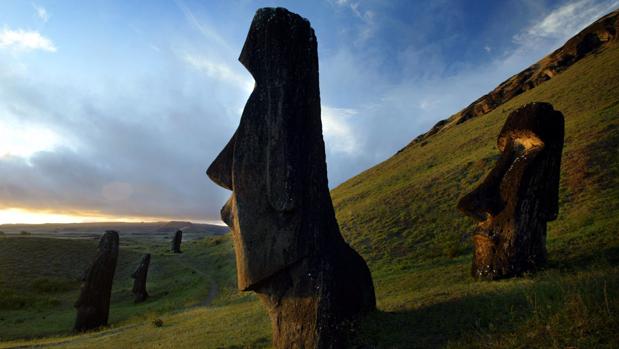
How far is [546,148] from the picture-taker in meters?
11.8

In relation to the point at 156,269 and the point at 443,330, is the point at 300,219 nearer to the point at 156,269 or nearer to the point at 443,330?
the point at 443,330

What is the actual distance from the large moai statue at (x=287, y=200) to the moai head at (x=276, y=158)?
0.02m

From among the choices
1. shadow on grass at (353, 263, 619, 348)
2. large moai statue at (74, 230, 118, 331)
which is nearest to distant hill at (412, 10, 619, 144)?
shadow on grass at (353, 263, 619, 348)

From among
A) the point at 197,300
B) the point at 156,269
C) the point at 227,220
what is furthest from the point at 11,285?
the point at 227,220

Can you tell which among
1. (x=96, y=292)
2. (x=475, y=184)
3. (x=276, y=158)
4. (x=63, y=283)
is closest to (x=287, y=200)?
(x=276, y=158)

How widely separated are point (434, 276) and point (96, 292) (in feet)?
61.4

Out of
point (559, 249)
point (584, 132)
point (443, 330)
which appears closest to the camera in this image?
point (443, 330)

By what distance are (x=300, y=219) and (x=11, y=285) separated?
1400 inches

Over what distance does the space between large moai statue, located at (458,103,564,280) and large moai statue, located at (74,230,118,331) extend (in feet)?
66.3

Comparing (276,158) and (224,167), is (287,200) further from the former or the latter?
(224,167)

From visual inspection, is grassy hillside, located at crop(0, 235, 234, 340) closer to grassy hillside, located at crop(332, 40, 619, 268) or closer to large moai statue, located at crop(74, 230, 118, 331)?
large moai statue, located at crop(74, 230, 118, 331)

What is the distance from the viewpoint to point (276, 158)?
859 centimetres

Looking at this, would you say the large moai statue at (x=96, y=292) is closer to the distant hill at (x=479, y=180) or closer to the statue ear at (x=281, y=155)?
the distant hill at (x=479, y=180)

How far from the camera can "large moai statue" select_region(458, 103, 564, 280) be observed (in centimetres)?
1154
